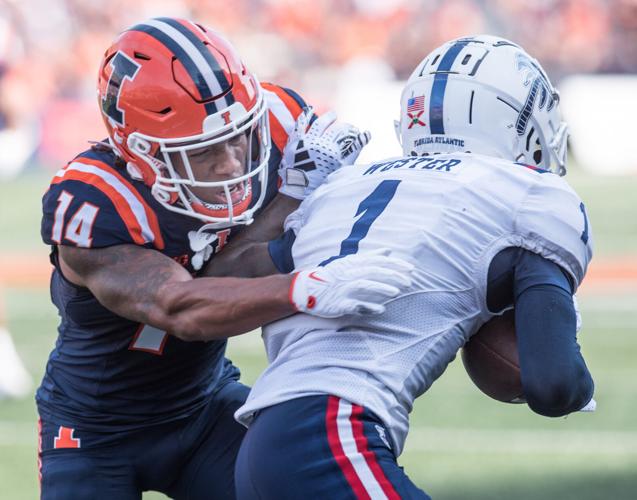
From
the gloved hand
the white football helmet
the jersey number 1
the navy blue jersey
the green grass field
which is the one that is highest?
the white football helmet

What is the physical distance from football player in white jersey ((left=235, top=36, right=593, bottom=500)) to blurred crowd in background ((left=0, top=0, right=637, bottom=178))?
10.4 metres

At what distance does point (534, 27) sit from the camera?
14.5m

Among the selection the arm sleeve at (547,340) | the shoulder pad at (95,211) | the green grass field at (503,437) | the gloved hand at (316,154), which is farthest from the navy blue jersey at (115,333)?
the green grass field at (503,437)

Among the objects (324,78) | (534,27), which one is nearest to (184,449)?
(324,78)

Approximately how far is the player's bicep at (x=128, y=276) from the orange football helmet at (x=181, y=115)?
0.58 ft

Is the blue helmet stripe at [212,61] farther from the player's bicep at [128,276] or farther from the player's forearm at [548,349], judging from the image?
the player's forearm at [548,349]

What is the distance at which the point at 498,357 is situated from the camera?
2.47m

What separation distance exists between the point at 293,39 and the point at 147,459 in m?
12.3

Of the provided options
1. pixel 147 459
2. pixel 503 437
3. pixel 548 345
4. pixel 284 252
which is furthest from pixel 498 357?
pixel 503 437

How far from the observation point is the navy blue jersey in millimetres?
2699

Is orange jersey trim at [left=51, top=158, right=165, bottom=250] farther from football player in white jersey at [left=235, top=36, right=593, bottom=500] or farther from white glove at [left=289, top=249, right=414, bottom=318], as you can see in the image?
white glove at [left=289, top=249, right=414, bottom=318]

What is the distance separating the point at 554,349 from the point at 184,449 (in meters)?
1.28

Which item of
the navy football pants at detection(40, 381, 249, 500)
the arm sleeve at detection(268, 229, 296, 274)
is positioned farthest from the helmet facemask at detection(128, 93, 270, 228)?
the navy football pants at detection(40, 381, 249, 500)

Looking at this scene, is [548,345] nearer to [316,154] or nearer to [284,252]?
[284,252]
